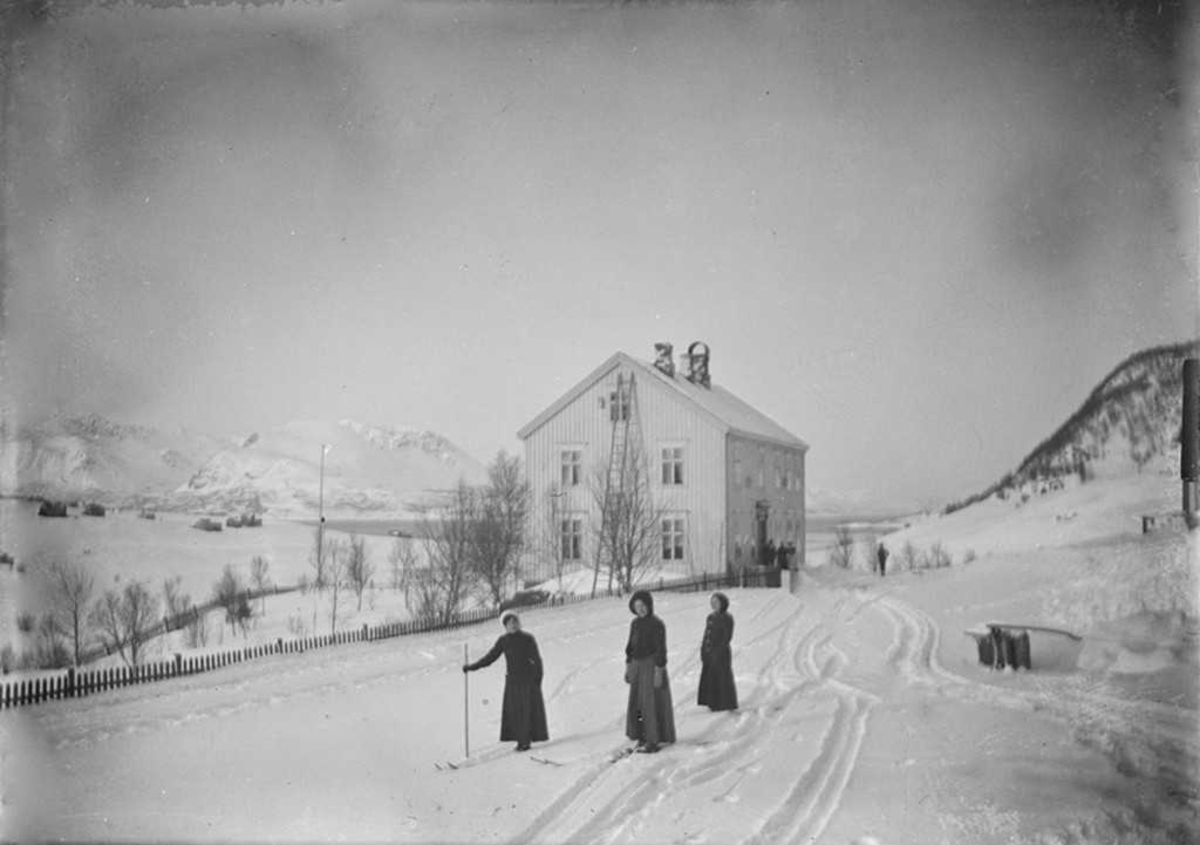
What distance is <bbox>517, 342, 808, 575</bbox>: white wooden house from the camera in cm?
472

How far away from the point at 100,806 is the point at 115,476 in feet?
5.77

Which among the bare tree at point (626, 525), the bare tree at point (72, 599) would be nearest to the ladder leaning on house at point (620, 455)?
the bare tree at point (626, 525)

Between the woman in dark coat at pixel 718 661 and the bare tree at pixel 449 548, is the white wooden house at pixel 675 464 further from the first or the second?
the bare tree at pixel 449 548

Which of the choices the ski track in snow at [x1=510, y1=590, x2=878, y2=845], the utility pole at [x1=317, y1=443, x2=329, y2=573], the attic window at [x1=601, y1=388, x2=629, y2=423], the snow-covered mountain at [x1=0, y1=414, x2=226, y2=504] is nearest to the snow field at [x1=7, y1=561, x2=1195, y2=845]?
the ski track in snow at [x1=510, y1=590, x2=878, y2=845]

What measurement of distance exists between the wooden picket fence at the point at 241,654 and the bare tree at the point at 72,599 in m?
0.18

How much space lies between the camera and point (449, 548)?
195 inches

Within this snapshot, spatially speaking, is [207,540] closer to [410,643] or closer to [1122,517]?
[410,643]

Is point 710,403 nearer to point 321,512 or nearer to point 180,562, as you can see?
point 321,512

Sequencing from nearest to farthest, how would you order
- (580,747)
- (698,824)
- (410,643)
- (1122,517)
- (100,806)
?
1. (698,824)
2. (100,806)
3. (580,747)
4. (1122,517)
5. (410,643)

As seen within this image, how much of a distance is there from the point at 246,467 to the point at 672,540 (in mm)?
2392

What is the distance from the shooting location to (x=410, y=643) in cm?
500

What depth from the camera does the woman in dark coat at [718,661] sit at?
4625 mm

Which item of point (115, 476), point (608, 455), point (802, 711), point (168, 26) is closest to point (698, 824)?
point (802, 711)

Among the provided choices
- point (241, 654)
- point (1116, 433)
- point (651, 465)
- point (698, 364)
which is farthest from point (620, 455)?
point (1116, 433)
